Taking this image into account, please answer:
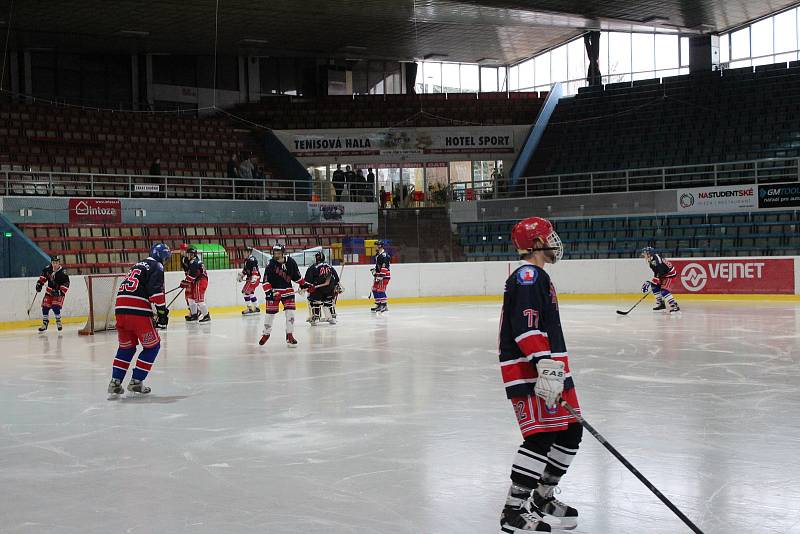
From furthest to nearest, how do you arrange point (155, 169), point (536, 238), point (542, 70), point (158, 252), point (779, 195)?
point (542, 70), point (155, 169), point (779, 195), point (158, 252), point (536, 238)

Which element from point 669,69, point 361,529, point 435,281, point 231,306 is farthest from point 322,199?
point 361,529

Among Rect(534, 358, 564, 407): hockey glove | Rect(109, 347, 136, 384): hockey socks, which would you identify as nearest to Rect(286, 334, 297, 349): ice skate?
Rect(109, 347, 136, 384): hockey socks

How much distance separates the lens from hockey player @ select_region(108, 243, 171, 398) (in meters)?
8.29

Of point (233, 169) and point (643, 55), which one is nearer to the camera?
point (233, 169)

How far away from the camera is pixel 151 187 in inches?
930

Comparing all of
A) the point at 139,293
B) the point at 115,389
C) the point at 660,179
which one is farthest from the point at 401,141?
the point at 115,389

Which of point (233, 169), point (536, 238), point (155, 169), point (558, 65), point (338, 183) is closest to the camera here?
point (536, 238)

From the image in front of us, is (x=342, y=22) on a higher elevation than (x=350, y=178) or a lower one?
higher

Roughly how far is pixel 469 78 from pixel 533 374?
116 feet

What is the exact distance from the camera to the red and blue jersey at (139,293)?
8.29 m

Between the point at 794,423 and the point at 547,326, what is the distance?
3.49 metres

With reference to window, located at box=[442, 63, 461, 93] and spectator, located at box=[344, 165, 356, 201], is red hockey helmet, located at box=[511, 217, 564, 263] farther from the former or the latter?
window, located at box=[442, 63, 461, 93]

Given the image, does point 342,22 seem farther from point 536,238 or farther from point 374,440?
point 536,238

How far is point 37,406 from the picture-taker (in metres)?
8.05
